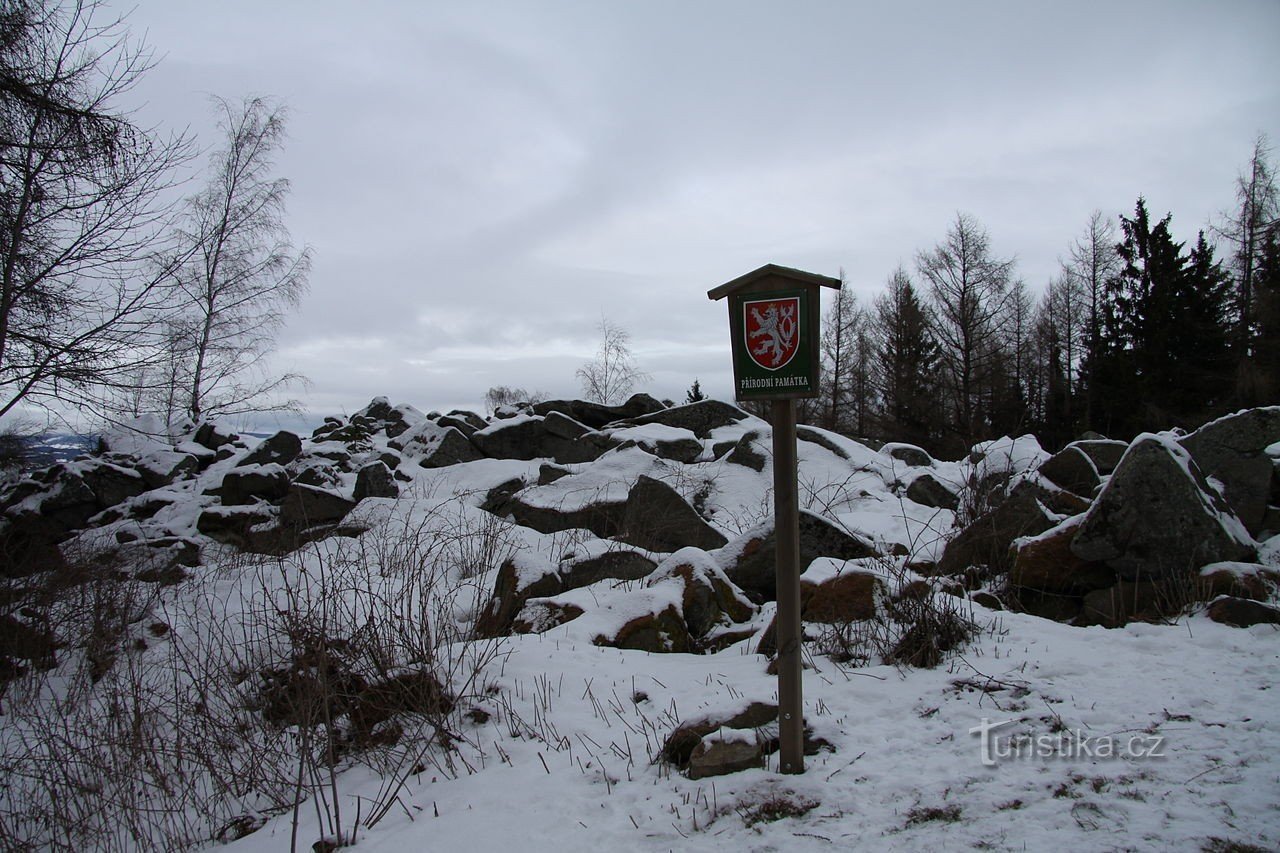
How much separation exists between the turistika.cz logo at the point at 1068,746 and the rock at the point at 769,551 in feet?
7.87

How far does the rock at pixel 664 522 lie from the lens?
7.15m

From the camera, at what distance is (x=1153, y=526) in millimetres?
4633

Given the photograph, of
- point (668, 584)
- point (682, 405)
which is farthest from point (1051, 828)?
point (682, 405)

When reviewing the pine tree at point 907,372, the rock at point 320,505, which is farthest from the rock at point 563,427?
the pine tree at point 907,372

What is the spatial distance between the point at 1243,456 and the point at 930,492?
129 inches

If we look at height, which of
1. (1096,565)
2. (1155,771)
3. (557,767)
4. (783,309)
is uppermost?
(783,309)

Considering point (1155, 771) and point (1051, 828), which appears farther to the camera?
point (1155, 771)

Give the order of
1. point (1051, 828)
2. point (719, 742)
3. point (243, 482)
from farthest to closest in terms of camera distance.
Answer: point (243, 482) → point (719, 742) → point (1051, 828)

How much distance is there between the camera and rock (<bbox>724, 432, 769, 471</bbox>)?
10.2 metres

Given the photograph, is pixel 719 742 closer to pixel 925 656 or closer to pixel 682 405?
pixel 925 656

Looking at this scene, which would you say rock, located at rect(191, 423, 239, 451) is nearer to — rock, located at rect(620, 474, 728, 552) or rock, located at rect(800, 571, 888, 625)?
rock, located at rect(620, 474, 728, 552)

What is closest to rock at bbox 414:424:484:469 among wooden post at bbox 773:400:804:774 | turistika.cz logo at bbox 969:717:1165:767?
wooden post at bbox 773:400:804:774

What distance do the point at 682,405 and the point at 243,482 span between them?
24.8 feet

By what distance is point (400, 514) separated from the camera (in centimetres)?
866
